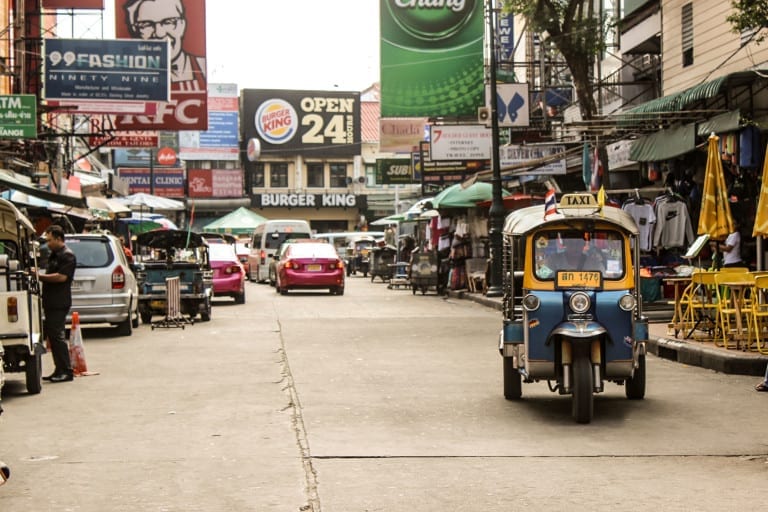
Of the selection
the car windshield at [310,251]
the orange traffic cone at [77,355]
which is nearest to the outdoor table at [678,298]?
the orange traffic cone at [77,355]

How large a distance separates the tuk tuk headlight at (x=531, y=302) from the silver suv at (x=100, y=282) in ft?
34.4

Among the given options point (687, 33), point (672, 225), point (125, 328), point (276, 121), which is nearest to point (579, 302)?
point (672, 225)

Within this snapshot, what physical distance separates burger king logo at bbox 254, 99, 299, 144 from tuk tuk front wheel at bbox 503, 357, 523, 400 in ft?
219

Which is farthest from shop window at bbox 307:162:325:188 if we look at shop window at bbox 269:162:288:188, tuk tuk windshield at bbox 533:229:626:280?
tuk tuk windshield at bbox 533:229:626:280

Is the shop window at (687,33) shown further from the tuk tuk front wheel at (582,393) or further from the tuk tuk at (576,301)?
the tuk tuk front wheel at (582,393)

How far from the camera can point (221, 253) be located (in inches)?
1176

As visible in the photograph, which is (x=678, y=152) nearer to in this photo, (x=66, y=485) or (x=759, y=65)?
(x=759, y=65)

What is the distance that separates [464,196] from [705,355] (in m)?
16.6

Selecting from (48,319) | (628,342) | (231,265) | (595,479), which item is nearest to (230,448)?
(595,479)

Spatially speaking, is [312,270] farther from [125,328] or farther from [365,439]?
[365,439]

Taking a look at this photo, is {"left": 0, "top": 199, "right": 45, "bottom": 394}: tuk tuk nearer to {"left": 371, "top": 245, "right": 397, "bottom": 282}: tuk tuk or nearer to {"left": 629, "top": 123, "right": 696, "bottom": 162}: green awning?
{"left": 629, "top": 123, "right": 696, "bottom": 162}: green awning

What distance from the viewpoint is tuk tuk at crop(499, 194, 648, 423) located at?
33.0 feet

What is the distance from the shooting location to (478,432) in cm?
945

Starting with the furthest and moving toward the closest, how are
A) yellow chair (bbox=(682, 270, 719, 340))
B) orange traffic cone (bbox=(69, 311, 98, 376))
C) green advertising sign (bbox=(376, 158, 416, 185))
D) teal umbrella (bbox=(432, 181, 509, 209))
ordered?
1. green advertising sign (bbox=(376, 158, 416, 185))
2. teal umbrella (bbox=(432, 181, 509, 209))
3. yellow chair (bbox=(682, 270, 719, 340))
4. orange traffic cone (bbox=(69, 311, 98, 376))
